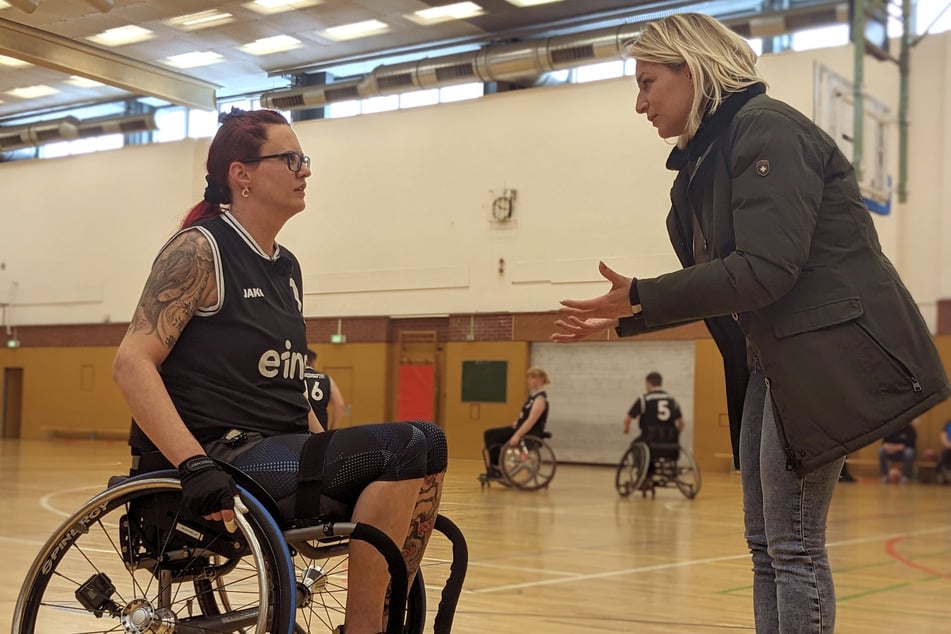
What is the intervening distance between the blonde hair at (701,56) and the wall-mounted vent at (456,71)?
9280 millimetres

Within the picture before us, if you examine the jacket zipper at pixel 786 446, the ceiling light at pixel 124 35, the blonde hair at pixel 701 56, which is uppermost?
the ceiling light at pixel 124 35

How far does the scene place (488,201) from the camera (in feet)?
47.5

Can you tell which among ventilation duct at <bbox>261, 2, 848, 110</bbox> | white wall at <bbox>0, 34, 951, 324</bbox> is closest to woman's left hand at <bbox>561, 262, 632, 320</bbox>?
white wall at <bbox>0, 34, 951, 324</bbox>

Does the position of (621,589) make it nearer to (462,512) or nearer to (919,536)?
(462,512)

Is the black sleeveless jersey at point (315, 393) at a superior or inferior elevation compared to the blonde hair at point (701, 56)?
inferior

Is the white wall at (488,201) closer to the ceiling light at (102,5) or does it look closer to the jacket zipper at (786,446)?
the ceiling light at (102,5)

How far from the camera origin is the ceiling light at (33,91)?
417cm

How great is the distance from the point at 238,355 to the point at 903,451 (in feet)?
46.9

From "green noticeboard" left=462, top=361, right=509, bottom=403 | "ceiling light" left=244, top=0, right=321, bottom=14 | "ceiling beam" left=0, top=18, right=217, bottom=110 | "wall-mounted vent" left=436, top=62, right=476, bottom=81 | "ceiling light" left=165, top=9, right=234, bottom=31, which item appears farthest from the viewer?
"green noticeboard" left=462, top=361, right=509, bottom=403

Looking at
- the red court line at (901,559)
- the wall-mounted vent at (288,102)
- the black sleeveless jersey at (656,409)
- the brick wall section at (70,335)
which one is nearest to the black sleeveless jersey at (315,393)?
the wall-mounted vent at (288,102)

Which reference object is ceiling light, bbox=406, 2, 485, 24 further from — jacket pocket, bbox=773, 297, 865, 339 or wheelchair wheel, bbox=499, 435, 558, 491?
jacket pocket, bbox=773, 297, 865, 339

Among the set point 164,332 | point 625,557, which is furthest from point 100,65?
point 625,557

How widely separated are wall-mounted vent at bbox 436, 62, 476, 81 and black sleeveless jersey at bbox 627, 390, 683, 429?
3.89 m

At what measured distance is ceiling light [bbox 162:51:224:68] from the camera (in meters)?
4.02
